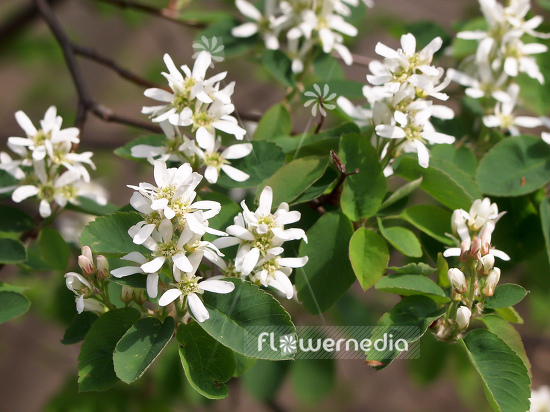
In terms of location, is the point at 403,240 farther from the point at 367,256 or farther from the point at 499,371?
the point at 499,371

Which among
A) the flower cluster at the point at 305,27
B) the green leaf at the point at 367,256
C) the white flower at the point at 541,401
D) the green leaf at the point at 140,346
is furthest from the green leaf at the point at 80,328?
the white flower at the point at 541,401

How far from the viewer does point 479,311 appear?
3.24 ft

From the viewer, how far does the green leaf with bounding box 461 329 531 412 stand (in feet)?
2.98

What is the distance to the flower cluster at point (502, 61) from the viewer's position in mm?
1444

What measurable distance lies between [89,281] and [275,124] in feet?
2.17

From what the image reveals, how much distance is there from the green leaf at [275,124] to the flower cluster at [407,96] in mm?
355

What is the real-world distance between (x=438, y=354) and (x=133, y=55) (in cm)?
344

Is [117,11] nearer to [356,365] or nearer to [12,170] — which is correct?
[12,170]

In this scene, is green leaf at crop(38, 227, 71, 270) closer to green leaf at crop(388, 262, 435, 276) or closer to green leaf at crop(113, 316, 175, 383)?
green leaf at crop(113, 316, 175, 383)

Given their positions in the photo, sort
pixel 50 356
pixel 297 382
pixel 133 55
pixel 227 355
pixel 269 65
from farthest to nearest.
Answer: pixel 133 55, pixel 50 356, pixel 297 382, pixel 269 65, pixel 227 355

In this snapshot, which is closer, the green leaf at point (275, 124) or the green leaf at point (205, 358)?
the green leaf at point (205, 358)

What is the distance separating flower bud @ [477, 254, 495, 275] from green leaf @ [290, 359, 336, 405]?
968mm

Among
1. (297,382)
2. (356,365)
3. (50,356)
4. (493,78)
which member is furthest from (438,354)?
(50,356)
